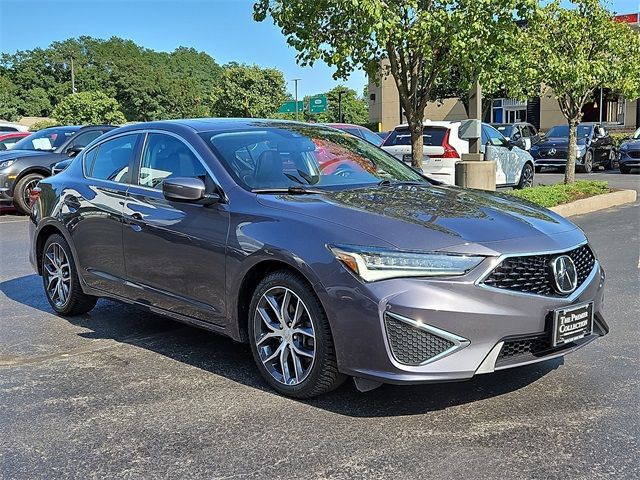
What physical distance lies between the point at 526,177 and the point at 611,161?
1029 cm

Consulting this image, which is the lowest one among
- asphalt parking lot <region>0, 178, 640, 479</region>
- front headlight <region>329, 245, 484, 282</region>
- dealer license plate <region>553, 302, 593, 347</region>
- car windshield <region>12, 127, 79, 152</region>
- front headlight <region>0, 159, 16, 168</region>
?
asphalt parking lot <region>0, 178, 640, 479</region>

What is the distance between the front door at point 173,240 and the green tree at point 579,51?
911cm

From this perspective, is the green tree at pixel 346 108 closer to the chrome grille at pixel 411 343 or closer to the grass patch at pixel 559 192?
the grass patch at pixel 559 192

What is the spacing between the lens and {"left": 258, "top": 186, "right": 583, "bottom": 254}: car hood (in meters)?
3.53

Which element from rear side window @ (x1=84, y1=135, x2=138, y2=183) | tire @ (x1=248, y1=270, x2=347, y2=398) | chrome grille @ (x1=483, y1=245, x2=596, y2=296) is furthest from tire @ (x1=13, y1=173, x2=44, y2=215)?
chrome grille @ (x1=483, y1=245, x2=596, y2=296)

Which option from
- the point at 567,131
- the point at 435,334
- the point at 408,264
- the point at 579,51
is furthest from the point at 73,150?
the point at 567,131

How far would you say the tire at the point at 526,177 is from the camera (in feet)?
48.4

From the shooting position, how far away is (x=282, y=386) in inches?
154

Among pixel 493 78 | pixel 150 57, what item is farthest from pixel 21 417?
pixel 150 57

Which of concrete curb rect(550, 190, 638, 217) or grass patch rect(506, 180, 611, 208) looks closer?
grass patch rect(506, 180, 611, 208)

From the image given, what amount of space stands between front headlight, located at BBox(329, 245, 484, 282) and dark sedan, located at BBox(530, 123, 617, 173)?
19.4 m

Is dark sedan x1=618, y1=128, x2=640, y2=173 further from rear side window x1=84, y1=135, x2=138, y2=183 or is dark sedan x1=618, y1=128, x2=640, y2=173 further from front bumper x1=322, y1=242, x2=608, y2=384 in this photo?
front bumper x1=322, y1=242, x2=608, y2=384

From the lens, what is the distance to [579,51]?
12898 mm

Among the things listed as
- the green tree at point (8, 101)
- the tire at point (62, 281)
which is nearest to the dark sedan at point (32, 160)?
the tire at point (62, 281)
